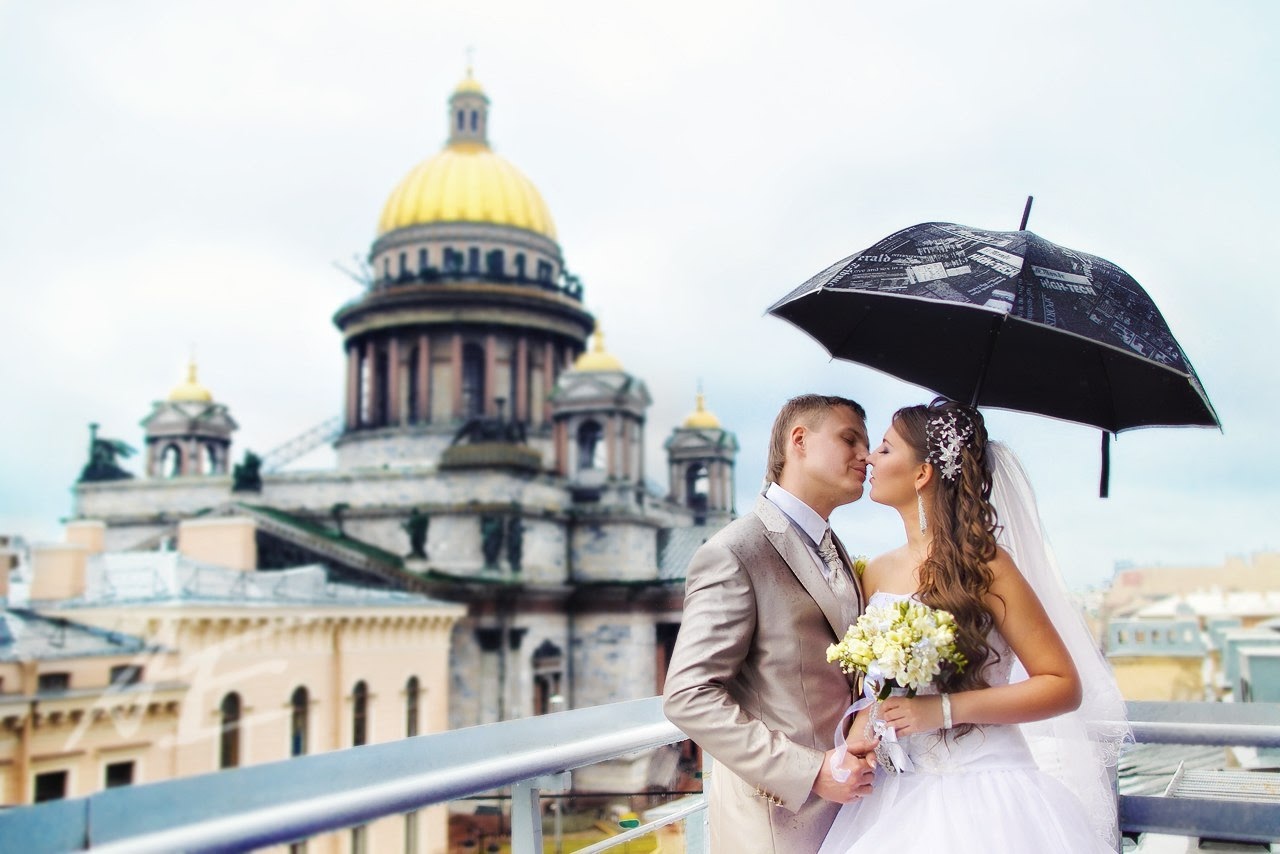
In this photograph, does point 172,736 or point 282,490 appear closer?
point 172,736

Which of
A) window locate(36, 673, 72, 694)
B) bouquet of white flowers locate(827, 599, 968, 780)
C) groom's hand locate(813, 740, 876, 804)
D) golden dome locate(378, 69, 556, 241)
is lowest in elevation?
window locate(36, 673, 72, 694)

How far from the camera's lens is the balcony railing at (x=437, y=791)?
6.50ft

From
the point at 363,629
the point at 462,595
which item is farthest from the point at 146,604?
the point at 462,595

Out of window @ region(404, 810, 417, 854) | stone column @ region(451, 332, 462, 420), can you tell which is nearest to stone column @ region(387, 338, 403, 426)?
stone column @ region(451, 332, 462, 420)

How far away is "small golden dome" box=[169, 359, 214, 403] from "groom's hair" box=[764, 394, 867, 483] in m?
39.7

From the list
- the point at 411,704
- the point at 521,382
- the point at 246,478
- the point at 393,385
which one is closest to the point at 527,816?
the point at 411,704

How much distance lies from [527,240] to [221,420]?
38.4ft

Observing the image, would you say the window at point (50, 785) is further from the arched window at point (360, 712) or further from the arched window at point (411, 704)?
the arched window at point (411, 704)

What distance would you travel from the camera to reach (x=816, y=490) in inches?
120

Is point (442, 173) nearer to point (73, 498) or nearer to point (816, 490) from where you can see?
point (73, 498)

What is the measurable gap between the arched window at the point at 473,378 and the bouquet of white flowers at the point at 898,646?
36.5 m

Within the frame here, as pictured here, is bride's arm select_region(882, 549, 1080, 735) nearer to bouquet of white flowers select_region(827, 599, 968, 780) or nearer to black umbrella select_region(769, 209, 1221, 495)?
bouquet of white flowers select_region(827, 599, 968, 780)

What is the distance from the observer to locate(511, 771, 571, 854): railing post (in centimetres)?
297

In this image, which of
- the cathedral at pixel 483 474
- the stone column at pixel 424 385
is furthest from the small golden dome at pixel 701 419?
the stone column at pixel 424 385
